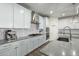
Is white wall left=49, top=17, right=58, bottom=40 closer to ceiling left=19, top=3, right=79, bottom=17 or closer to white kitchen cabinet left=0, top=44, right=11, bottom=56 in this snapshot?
ceiling left=19, top=3, right=79, bottom=17

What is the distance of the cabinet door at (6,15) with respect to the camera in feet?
6.57

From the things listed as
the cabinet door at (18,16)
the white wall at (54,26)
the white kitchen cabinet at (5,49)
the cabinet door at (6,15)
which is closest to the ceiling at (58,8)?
the white wall at (54,26)

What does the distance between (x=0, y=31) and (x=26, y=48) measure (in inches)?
41.8

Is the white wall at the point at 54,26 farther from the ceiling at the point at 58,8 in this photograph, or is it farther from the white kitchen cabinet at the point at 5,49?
the white kitchen cabinet at the point at 5,49

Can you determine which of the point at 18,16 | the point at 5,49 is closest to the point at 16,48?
the point at 5,49

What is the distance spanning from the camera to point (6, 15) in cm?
213

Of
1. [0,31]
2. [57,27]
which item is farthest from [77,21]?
[0,31]

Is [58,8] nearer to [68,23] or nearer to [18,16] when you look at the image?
[68,23]

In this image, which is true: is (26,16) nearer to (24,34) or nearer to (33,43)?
(24,34)

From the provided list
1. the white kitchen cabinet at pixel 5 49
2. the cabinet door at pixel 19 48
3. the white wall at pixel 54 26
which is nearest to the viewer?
the white kitchen cabinet at pixel 5 49

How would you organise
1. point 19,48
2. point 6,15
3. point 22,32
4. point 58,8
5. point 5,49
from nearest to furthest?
point 5,49
point 6,15
point 19,48
point 58,8
point 22,32

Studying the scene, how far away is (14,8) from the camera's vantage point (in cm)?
246

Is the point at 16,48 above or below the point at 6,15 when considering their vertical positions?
below

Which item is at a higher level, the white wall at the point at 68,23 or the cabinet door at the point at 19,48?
the white wall at the point at 68,23
